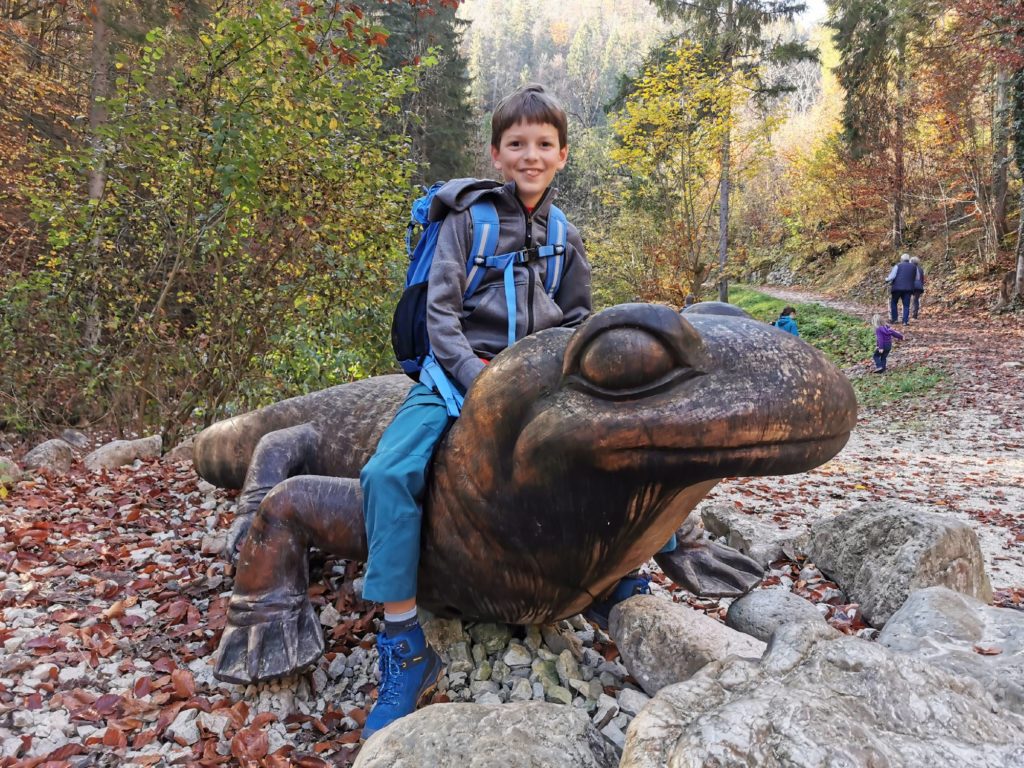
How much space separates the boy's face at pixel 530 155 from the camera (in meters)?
2.18

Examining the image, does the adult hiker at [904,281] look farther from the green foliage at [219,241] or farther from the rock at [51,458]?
the rock at [51,458]

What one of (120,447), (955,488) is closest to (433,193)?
(120,447)

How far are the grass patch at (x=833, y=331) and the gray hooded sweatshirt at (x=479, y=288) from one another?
11877 mm

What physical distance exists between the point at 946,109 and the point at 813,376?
876 inches

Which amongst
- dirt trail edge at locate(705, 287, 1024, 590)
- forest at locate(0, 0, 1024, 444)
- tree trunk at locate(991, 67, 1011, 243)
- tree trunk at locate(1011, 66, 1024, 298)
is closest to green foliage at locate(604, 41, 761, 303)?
forest at locate(0, 0, 1024, 444)

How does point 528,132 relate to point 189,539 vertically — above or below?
above

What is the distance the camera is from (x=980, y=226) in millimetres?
19859

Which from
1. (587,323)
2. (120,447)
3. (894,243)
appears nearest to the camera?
(587,323)

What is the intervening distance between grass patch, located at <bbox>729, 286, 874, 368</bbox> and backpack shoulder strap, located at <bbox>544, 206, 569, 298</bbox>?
11.7 m

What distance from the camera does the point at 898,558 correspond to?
263cm

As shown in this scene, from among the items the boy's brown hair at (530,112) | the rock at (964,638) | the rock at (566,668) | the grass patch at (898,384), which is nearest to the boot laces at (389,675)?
the rock at (566,668)

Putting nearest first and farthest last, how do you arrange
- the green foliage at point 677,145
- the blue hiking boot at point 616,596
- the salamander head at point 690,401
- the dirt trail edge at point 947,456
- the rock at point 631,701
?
the salamander head at point 690,401, the rock at point 631,701, the blue hiking boot at point 616,596, the dirt trail edge at point 947,456, the green foliage at point 677,145

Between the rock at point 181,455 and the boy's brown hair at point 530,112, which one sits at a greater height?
the boy's brown hair at point 530,112

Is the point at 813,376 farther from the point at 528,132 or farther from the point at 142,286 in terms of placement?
the point at 142,286
